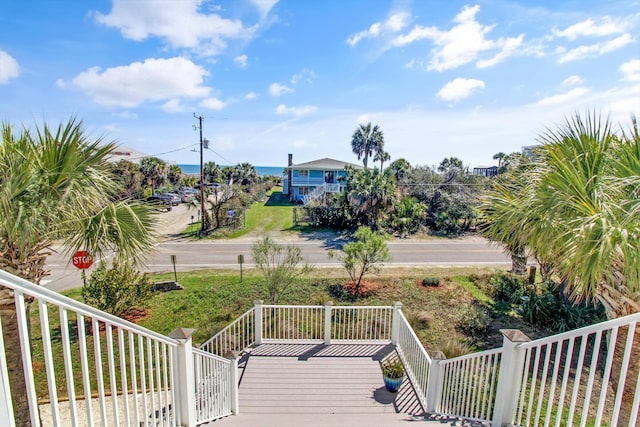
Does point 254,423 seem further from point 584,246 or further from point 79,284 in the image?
point 79,284

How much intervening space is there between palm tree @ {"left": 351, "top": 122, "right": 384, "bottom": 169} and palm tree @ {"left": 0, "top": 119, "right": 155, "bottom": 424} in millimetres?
35853

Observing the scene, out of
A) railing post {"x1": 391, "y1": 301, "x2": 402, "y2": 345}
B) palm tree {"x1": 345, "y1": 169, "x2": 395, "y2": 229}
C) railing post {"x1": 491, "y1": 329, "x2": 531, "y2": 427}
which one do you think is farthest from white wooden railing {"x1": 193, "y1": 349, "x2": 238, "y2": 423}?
palm tree {"x1": 345, "y1": 169, "x2": 395, "y2": 229}

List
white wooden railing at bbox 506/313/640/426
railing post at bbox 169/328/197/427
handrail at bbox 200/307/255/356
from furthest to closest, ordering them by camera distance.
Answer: handrail at bbox 200/307/255/356 → railing post at bbox 169/328/197/427 → white wooden railing at bbox 506/313/640/426

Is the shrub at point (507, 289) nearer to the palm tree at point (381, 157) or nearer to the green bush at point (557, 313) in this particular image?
the green bush at point (557, 313)

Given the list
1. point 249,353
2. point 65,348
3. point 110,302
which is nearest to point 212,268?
point 110,302

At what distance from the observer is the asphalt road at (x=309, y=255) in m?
13.5

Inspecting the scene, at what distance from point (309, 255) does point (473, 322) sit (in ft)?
29.6

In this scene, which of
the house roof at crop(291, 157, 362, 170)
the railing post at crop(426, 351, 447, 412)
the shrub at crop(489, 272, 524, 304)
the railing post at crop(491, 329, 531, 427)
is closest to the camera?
the railing post at crop(491, 329, 531, 427)

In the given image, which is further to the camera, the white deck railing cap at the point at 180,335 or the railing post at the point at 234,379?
the railing post at the point at 234,379

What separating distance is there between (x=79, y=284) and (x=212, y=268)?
4603 millimetres

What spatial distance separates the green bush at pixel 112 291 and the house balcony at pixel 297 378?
74cm

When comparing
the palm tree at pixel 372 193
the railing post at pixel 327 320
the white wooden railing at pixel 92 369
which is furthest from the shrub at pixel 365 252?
the palm tree at pixel 372 193

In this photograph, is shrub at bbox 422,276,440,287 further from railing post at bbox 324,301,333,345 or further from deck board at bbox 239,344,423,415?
railing post at bbox 324,301,333,345

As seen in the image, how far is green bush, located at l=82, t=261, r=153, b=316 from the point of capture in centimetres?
798
